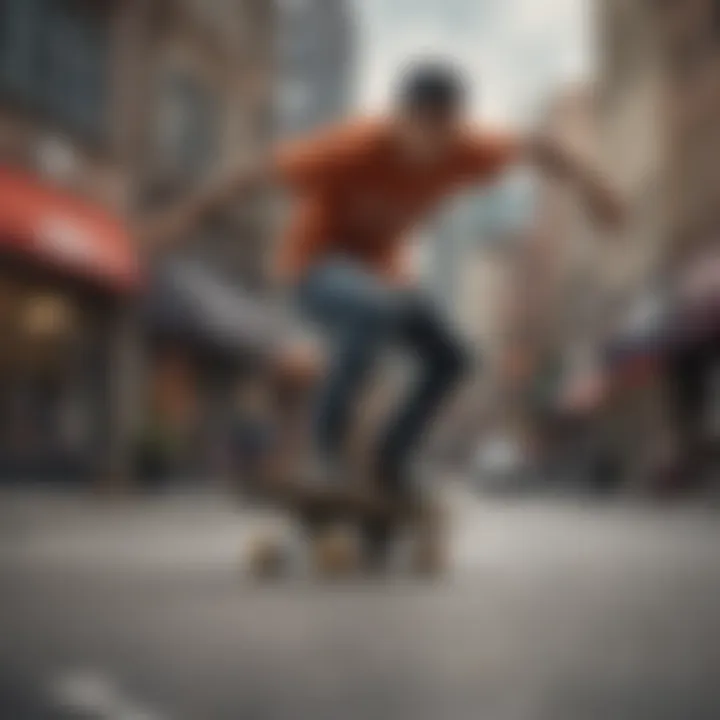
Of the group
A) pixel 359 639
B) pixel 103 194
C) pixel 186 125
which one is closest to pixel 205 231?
pixel 186 125

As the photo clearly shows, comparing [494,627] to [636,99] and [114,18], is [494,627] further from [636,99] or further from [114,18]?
[636,99]

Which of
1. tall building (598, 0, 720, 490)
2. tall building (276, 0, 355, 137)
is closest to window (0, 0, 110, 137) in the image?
tall building (276, 0, 355, 137)

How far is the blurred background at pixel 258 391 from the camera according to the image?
190cm

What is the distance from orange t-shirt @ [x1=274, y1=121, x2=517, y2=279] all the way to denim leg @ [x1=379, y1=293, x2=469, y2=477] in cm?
22

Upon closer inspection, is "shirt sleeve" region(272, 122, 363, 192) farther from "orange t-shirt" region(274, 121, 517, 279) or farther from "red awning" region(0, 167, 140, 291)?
"red awning" region(0, 167, 140, 291)

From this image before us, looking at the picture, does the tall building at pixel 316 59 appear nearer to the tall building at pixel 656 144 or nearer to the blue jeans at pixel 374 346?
the blue jeans at pixel 374 346

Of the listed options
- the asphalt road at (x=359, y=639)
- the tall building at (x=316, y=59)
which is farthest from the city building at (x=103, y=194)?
the asphalt road at (x=359, y=639)

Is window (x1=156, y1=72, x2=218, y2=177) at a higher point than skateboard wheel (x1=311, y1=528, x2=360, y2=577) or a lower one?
higher

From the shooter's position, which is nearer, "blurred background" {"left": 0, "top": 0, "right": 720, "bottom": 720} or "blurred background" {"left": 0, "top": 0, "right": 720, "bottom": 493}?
"blurred background" {"left": 0, "top": 0, "right": 720, "bottom": 720}

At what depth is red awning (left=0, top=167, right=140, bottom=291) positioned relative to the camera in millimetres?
8656

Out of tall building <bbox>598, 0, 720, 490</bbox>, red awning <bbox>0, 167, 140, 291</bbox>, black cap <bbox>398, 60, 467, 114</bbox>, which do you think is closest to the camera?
black cap <bbox>398, 60, 467, 114</bbox>

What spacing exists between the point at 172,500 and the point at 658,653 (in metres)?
7.81

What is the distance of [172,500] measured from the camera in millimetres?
9555

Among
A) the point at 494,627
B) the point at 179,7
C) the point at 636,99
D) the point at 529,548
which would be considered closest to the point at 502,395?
the point at 636,99
